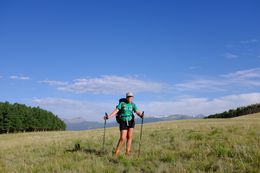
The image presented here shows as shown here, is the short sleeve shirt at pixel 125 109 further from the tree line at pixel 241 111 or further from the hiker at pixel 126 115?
the tree line at pixel 241 111

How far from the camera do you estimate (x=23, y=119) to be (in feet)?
344

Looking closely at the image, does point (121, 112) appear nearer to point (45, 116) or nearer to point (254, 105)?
point (254, 105)

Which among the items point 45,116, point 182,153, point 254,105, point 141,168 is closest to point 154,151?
point 182,153

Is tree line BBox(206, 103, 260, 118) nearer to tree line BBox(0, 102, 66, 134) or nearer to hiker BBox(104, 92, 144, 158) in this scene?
tree line BBox(0, 102, 66, 134)

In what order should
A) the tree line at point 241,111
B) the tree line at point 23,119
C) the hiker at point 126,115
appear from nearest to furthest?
1. the hiker at point 126,115
2. the tree line at point 23,119
3. the tree line at point 241,111

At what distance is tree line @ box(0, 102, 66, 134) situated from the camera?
99812mm

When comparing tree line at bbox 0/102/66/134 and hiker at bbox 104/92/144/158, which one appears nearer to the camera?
hiker at bbox 104/92/144/158

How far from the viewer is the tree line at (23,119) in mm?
99812

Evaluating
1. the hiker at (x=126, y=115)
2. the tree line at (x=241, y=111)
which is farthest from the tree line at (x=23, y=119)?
the hiker at (x=126, y=115)

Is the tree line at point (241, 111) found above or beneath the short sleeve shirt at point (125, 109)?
above

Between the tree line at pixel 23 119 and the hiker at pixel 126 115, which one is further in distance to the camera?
the tree line at pixel 23 119

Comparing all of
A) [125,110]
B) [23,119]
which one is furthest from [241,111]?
[125,110]

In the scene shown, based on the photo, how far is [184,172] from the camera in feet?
24.9

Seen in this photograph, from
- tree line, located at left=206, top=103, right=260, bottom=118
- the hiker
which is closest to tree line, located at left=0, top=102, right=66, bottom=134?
tree line, located at left=206, top=103, right=260, bottom=118
